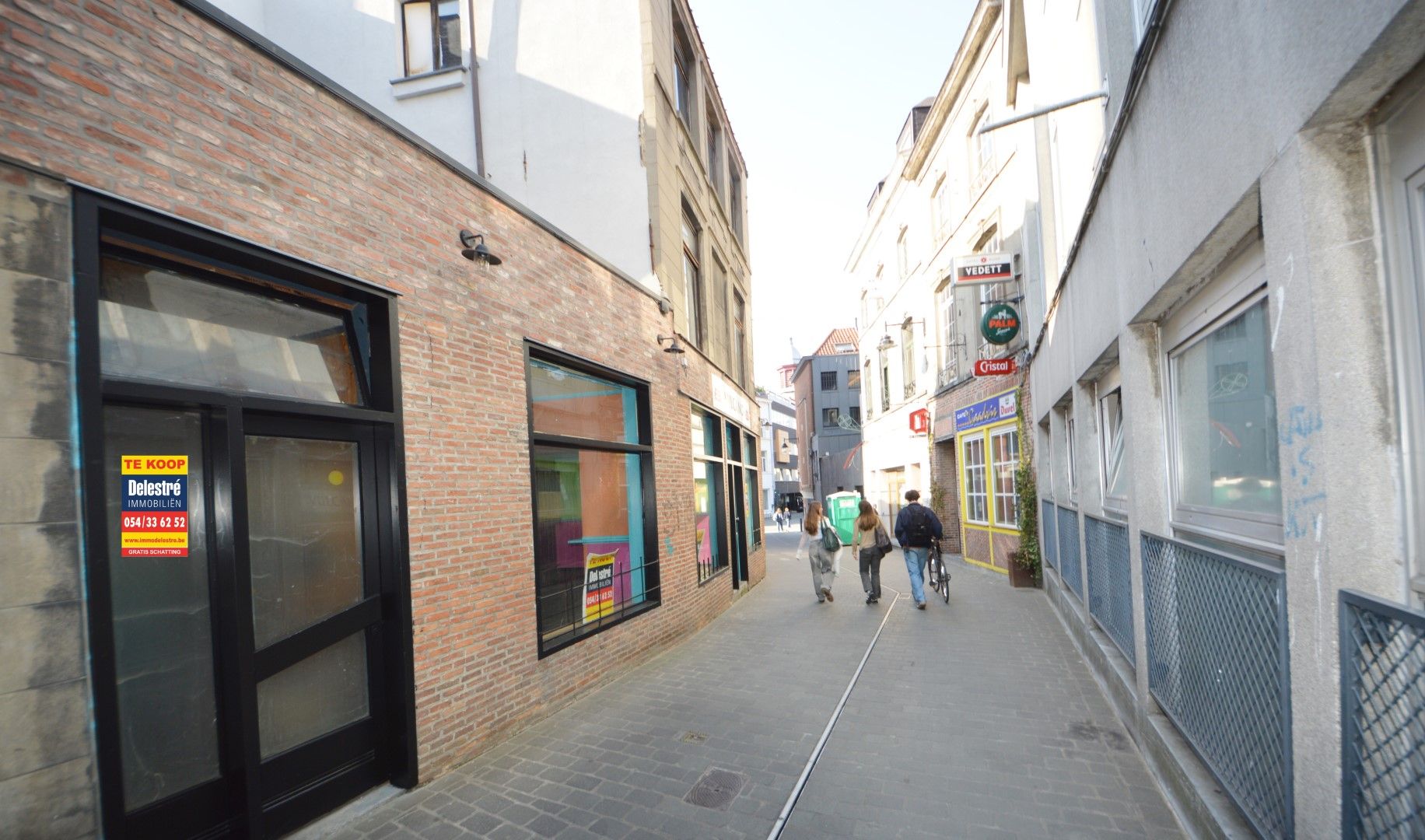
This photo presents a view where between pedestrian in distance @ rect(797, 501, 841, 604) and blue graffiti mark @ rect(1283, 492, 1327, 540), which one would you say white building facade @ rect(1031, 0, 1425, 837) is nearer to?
blue graffiti mark @ rect(1283, 492, 1327, 540)

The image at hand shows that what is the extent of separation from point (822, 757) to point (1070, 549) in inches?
205

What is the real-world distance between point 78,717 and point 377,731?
1753mm

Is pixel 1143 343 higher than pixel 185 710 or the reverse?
higher

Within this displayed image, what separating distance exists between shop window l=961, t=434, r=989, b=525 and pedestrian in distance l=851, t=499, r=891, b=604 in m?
5.00

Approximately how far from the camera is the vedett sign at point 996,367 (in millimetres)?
11898

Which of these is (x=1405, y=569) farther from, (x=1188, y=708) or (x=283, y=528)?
(x=283, y=528)

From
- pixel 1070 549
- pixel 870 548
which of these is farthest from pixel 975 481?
pixel 1070 549

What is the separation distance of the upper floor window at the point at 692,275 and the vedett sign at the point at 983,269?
480cm

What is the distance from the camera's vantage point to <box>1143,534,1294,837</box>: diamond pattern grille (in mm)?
2447

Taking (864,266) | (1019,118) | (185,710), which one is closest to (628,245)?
(1019,118)

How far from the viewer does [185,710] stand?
3162 mm

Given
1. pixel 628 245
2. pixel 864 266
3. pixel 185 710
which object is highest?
pixel 864 266

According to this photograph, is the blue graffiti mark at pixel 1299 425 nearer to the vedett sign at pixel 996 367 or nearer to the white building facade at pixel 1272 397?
the white building facade at pixel 1272 397

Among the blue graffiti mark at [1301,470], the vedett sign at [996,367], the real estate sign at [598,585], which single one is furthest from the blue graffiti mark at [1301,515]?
the vedett sign at [996,367]
